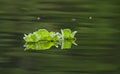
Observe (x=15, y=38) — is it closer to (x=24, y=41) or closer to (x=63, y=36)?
(x=24, y=41)

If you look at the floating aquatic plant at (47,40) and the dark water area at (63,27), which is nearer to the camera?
the dark water area at (63,27)

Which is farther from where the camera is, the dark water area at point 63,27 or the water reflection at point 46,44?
the water reflection at point 46,44

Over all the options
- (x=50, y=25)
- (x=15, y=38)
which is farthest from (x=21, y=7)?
(x=15, y=38)

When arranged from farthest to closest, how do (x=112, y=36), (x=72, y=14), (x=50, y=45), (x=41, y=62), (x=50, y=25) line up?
Answer: (x=72, y=14)
(x=50, y=25)
(x=112, y=36)
(x=50, y=45)
(x=41, y=62)

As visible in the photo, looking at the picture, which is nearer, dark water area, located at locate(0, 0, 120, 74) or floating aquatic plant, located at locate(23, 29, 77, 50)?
dark water area, located at locate(0, 0, 120, 74)

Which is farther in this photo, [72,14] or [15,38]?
[72,14]
